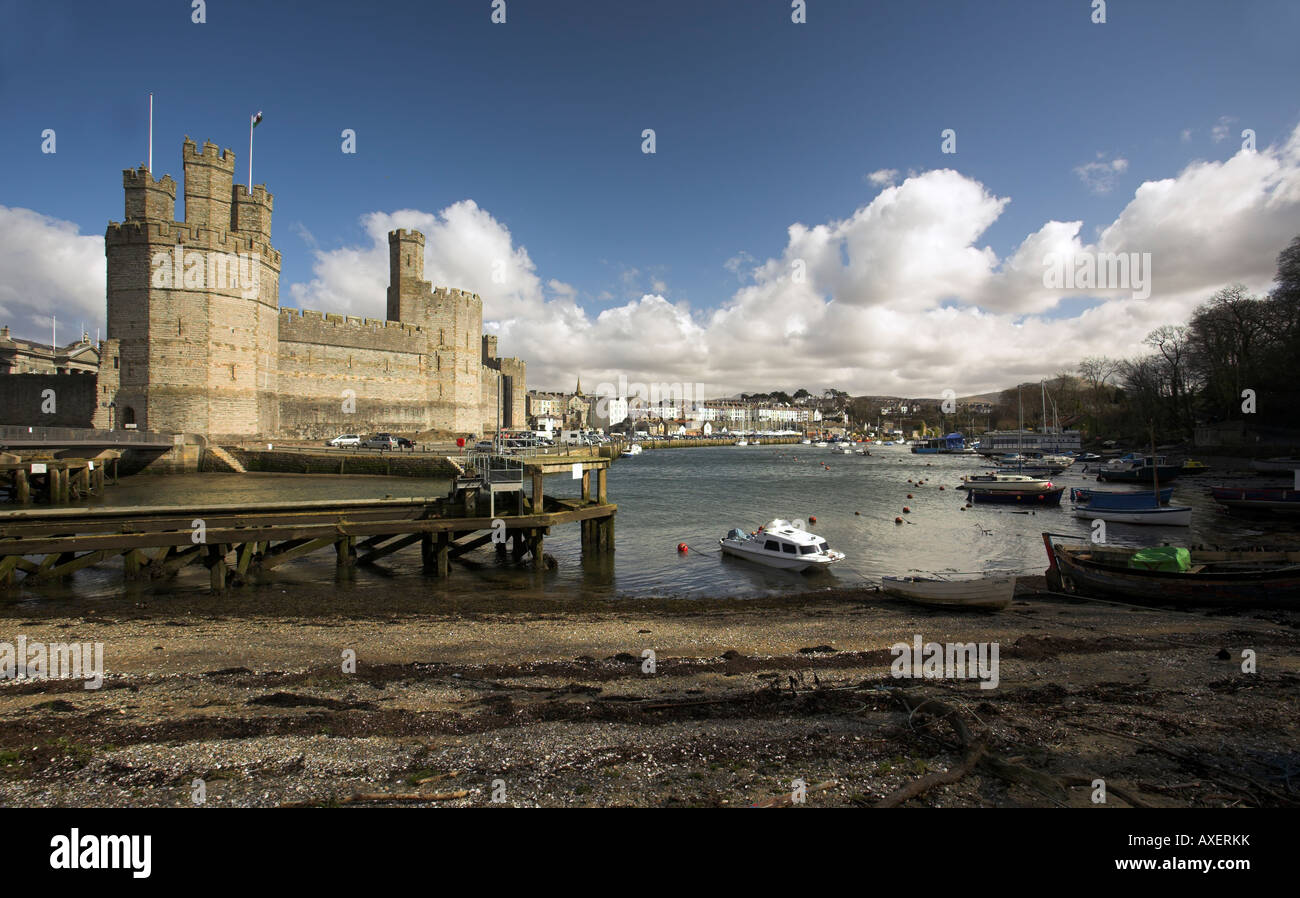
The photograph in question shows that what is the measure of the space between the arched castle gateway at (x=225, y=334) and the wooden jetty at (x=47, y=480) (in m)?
10.1

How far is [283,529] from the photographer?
16844 mm

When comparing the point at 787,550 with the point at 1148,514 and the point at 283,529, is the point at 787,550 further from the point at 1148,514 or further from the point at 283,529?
the point at 1148,514

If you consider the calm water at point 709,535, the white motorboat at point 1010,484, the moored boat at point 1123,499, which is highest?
the white motorboat at point 1010,484

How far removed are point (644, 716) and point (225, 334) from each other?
52878mm

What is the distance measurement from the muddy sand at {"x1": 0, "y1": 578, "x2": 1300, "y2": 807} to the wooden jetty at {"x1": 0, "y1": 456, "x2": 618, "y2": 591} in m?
3.80

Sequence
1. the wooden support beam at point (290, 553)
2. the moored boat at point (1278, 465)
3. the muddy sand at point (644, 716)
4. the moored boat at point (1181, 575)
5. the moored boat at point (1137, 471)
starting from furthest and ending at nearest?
the moored boat at point (1137, 471), the moored boat at point (1278, 465), the wooden support beam at point (290, 553), the moored boat at point (1181, 575), the muddy sand at point (644, 716)

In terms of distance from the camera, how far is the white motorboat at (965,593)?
13719 millimetres

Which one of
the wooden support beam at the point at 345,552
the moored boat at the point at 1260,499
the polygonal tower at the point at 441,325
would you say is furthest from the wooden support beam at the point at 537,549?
the polygonal tower at the point at 441,325

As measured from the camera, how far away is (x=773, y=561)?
2033 cm

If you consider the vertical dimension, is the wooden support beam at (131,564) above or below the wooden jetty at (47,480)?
below

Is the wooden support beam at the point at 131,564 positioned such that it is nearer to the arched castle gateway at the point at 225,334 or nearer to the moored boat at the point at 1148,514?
the arched castle gateway at the point at 225,334

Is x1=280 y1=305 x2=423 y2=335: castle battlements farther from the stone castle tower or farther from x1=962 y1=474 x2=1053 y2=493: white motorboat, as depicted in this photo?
x1=962 y1=474 x2=1053 y2=493: white motorboat

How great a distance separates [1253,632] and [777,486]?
140ft

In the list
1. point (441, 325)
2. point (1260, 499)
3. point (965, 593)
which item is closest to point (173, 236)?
point (441, 325)
